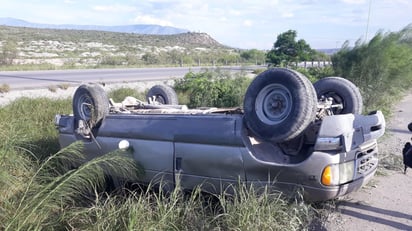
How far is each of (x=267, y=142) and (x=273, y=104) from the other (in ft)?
1.32

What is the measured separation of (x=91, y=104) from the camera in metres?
5.41

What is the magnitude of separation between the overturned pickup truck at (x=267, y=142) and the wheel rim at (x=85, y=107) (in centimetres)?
57

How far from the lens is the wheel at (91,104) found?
5340mm

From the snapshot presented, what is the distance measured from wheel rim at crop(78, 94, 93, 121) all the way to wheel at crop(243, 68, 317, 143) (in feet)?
7.54

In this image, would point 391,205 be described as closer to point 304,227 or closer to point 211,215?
point 304,227

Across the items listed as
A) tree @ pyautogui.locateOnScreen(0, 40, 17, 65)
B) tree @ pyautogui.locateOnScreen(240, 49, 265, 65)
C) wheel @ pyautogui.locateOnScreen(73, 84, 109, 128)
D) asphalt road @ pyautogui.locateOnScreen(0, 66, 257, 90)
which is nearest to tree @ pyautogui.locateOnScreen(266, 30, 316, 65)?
asphalt road @ pyautogui.locateOnScreen(0, 66, 257, 90)

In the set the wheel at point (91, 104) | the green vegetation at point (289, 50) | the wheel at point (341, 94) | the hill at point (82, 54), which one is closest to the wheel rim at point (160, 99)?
the wheel at point (91, 104)

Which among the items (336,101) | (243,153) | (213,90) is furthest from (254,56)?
(243,153)

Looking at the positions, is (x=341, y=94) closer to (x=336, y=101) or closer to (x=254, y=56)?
(x=336, y=101)

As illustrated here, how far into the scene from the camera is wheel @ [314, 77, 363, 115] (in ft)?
16.8

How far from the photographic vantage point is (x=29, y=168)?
14.4ft

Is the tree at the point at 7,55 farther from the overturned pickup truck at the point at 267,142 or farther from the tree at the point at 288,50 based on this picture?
the overturned pickup truck at the point at 267,142

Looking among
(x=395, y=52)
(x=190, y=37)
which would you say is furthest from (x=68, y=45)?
(x=395, y=52)

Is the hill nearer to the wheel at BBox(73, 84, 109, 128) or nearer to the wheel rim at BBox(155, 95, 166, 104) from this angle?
the wheel rim at BBox(155, 95, 166, 104)
